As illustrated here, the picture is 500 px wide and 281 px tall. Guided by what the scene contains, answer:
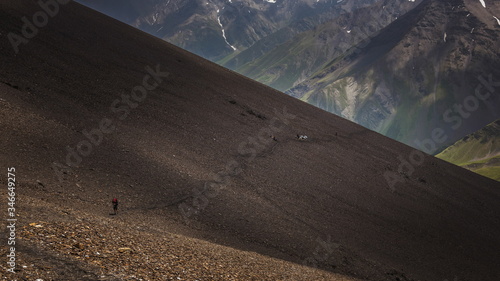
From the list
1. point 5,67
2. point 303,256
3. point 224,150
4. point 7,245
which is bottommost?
point 303,256

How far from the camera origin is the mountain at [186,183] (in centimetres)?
1514

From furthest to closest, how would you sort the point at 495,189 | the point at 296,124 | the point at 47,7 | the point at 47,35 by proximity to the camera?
the point at 495,189
the point at 296,124
the point at 47,7
the point at 47,35

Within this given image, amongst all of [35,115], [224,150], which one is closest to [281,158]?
[224,150]

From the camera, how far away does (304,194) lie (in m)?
34.3

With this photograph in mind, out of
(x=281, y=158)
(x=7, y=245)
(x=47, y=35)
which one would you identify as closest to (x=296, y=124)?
(x=281, y=158)

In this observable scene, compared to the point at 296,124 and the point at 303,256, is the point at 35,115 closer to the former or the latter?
the point at 303,256

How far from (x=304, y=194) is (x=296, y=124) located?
22101mm

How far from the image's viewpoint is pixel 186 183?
92.1ft

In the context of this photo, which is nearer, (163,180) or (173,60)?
(163,180)

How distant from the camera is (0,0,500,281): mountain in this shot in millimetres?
15141

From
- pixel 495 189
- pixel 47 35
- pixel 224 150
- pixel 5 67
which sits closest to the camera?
pixel 5 67

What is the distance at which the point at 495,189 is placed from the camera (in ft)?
201

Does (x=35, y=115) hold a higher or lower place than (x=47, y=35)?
lower

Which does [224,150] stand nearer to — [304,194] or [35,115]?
[304,194]
